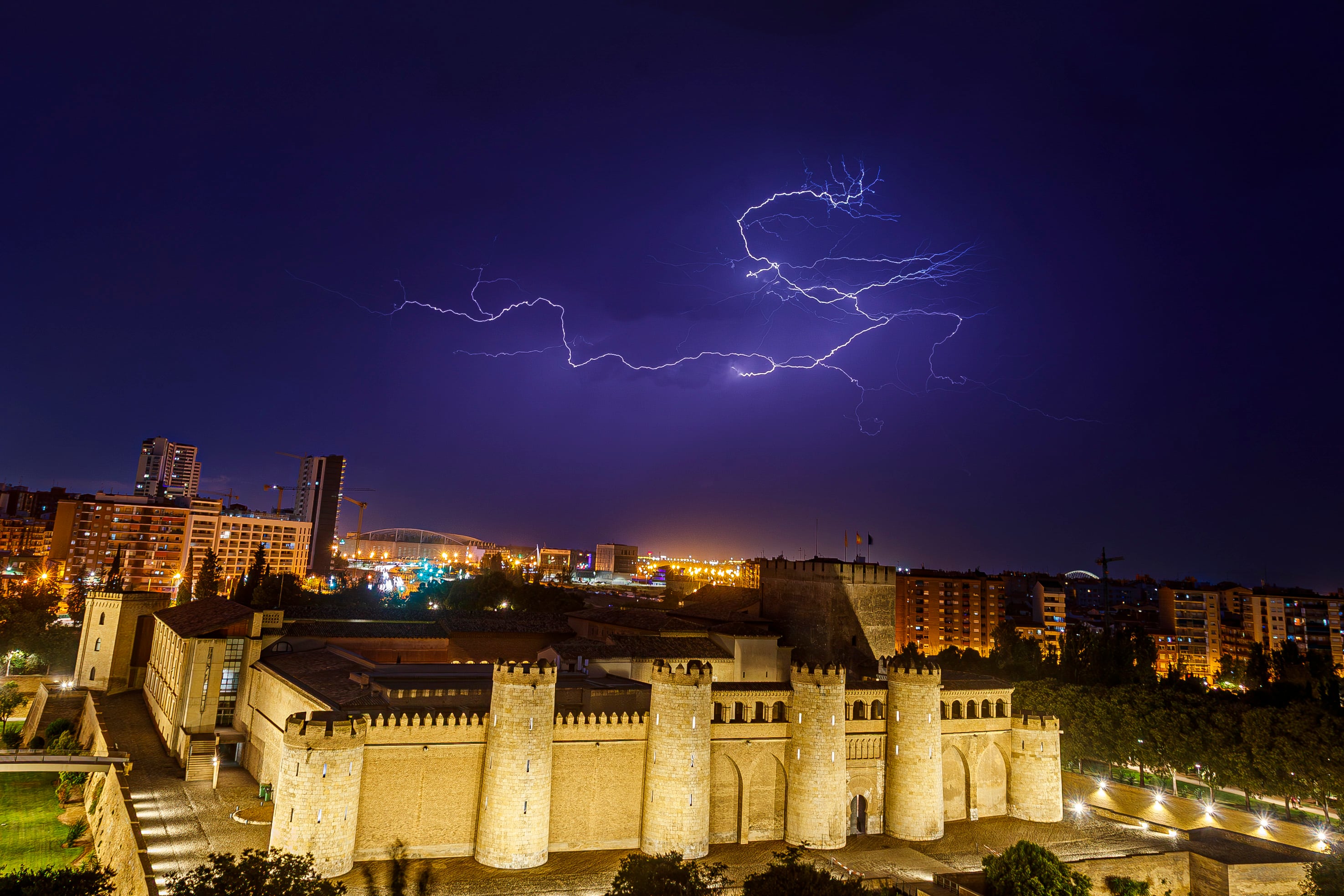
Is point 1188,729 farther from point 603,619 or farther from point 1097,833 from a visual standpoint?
point 603,619

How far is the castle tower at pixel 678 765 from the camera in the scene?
2973cm

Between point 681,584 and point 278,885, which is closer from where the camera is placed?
point 278,885

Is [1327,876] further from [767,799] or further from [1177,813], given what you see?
[767,799]

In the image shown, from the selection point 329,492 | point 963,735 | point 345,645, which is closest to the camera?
point 963,735

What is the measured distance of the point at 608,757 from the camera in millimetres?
30531

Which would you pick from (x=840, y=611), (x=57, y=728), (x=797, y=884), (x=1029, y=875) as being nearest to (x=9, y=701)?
(x=57, y=728)

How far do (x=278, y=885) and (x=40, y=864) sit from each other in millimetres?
22542

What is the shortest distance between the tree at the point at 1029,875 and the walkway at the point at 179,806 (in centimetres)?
2451

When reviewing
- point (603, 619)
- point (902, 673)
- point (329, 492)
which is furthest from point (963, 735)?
point (329, 492)

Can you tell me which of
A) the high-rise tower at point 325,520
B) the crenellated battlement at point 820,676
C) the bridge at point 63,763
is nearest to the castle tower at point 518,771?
the crenellated battlement at point 820,676

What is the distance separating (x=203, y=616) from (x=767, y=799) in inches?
1349

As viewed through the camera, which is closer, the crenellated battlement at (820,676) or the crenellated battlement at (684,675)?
the crenellated battlement at (684,675)

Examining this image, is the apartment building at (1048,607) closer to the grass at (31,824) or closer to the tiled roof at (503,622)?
the tiled roof at (503,622)

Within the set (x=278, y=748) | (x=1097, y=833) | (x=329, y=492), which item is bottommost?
(x=1097, y=833)
